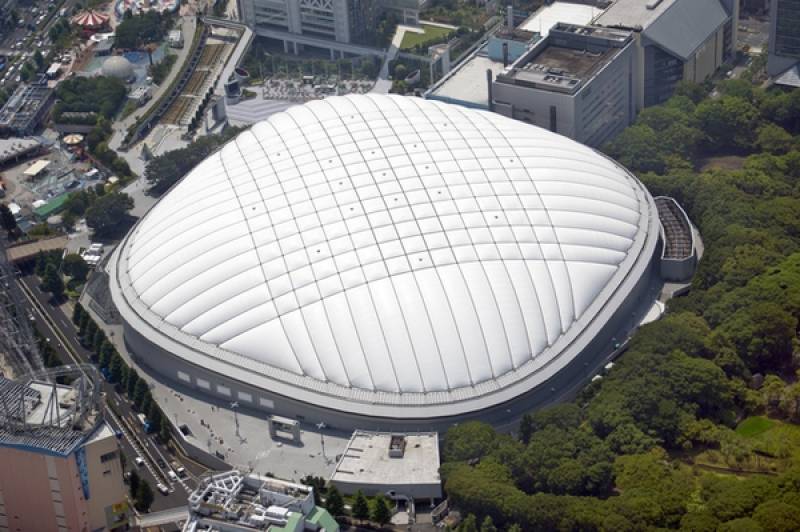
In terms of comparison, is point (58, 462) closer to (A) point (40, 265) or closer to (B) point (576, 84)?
(A) point (40, 265)

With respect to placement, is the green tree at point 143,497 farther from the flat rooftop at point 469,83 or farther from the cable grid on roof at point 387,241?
the flat rooftop at point 469,83

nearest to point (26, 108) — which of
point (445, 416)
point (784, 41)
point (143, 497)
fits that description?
point (143, 497)

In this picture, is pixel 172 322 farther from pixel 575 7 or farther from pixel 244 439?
pixel 575 7

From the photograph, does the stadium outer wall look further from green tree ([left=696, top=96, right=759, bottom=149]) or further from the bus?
green tree ([left=696, top=96, right=759, bottom=149])

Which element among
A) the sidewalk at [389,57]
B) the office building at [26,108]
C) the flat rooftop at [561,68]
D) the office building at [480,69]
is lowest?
the sidewalk at [389,57]

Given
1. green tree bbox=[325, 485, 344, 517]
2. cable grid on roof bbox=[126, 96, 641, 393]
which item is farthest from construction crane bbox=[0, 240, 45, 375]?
green tree bbox=[325, 485, 344, 517]

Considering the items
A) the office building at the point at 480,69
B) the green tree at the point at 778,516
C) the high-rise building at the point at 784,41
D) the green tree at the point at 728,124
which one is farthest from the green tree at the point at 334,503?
the high-rise building at the point at 784,41
